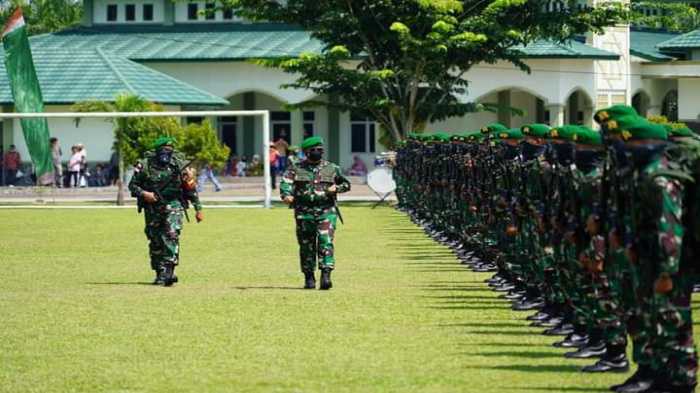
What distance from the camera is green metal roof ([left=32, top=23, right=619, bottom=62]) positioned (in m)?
61.5

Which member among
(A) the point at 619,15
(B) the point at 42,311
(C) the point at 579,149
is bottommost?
(B) the point at 42,311

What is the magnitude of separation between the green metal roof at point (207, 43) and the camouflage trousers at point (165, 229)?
3943 centimetres

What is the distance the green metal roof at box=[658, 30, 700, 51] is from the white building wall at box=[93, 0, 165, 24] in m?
19.7

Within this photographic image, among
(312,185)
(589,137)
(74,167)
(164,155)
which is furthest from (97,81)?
(589,137)

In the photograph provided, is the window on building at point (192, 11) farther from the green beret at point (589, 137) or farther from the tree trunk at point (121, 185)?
the green beret at point (589, 137)

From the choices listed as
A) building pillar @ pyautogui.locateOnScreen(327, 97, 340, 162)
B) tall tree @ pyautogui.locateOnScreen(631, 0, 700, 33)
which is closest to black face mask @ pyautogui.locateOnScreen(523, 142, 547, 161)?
tall tree @ pyautogui.locateOnScreen(631, 0, 700, 33)

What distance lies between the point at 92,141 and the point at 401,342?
40511mm

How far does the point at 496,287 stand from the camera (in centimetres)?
1959

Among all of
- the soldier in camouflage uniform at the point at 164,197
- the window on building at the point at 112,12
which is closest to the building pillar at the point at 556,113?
the window on building at the point at 112,12

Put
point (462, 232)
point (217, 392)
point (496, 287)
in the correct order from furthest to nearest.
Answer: point (462, 232), point (496, 287), point (217, 392)

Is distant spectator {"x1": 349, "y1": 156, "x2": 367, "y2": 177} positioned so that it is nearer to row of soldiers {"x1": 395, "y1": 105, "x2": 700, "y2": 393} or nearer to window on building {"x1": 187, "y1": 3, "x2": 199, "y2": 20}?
window on building {"x1": 187, "y1": 3, "x2": 199, "y2": 20}

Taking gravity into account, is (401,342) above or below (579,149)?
below

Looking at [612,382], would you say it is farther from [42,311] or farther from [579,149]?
[42,311]

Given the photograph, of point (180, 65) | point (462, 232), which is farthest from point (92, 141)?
point (462, 232)
